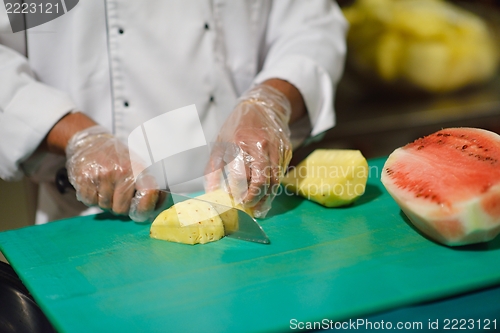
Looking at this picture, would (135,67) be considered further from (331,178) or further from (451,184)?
(451,184)

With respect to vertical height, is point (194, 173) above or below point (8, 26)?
below

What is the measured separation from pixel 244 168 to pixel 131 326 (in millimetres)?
427

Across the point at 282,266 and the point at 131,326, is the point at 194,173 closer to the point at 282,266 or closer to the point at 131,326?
the point at 282,266

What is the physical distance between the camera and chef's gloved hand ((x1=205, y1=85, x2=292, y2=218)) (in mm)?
1119

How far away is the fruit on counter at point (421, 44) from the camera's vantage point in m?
2.21

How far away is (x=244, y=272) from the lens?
949 mm

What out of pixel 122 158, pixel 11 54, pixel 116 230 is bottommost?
pixel 116 230

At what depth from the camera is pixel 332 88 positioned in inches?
64.0

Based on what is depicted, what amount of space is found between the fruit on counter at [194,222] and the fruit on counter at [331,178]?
19 cm

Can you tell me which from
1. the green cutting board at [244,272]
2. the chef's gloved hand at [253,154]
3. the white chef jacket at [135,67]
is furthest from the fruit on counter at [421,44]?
the green cutting board at [244,272]

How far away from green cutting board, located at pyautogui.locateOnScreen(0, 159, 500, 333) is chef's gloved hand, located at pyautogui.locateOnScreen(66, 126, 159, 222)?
5 cm

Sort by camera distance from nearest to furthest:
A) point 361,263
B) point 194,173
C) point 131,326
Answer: point 131,326 → point 361,263 → point 194,173

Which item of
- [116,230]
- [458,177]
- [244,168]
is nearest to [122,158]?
[116,230]

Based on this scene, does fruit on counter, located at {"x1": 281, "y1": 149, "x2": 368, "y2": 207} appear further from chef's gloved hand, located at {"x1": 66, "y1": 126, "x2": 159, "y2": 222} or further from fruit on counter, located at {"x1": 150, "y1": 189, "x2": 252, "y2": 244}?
chef's gloved hand, located at {"x1": 66, "y1": 126, "x2": 159, "y2": 222}
